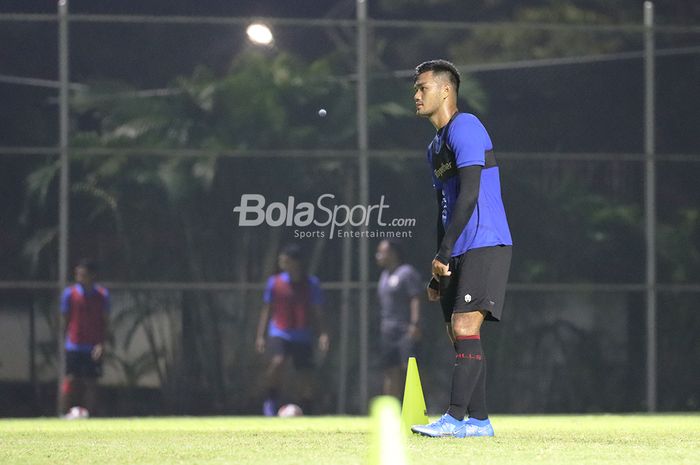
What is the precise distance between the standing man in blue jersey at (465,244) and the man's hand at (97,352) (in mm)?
5214

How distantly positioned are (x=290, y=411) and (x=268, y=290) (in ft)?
3.43

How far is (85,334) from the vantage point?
12234 millimetres

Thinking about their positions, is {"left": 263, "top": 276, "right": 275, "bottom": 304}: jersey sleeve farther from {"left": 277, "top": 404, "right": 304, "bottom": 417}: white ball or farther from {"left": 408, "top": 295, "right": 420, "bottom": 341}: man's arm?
{"left": 408, "top": 295, "right": 420, "bottom": 341}: man's arm

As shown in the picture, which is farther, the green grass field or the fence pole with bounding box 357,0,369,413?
the fence pole with bounding box 357,0,369,413

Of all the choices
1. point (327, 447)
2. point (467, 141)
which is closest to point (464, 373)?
point (327, 447)

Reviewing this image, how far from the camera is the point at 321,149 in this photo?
12562mm

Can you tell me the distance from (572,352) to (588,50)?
9.00 ft

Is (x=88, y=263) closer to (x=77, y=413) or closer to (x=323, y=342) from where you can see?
(x=77, y=413)

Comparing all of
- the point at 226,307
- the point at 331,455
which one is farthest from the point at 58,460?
the point at 226,307

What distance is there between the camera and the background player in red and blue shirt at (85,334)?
1221 cm

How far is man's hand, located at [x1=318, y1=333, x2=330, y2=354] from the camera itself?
40.6ft

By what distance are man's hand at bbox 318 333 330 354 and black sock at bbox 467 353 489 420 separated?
15.6ft

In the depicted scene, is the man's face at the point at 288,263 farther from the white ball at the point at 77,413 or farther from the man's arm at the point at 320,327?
the white ball at the point at 77,413

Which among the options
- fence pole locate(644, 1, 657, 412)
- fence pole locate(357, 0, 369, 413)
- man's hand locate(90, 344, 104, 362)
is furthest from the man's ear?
Answer: fence pole locate(644, 1, 657, 412)
